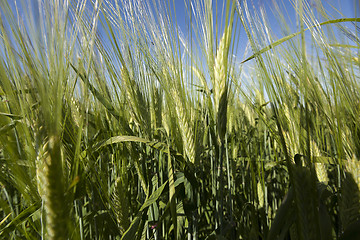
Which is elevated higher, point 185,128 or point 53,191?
point 185,128

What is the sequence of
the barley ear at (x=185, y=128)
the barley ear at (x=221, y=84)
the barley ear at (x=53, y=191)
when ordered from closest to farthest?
the barley ear at (x=53, y=191) → the barley ear at (x=221, y=84) → the barley ear at (x=185, y=128)

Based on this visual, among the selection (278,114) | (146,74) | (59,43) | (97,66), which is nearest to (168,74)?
(146,74)

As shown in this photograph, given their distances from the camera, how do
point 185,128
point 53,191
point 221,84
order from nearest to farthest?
point 53,191 < point 221,84 < point 185,128

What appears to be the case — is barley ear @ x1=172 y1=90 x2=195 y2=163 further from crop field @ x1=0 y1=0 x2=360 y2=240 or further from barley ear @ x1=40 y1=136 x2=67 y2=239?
barley ear @ x1=40 y1=136 x2=67 y2=239

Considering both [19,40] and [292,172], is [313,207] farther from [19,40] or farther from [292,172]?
[19,40]

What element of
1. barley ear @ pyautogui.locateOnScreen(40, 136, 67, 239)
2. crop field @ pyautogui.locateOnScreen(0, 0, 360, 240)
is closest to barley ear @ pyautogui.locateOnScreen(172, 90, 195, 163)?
crop field @ pyautogui.locateOnScreen(0, 0, 360, 240)

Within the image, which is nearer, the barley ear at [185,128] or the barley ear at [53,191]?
the barley ear at [53,191]

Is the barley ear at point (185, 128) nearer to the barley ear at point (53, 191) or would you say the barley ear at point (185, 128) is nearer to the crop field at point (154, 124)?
the crop field at point (154, 124)

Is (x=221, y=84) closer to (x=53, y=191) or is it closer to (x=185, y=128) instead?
(x=185, y=128)

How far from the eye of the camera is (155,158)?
1505 millimetres

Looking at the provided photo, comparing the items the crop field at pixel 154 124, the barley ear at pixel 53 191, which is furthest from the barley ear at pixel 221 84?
the barley ear at pixel 53 191

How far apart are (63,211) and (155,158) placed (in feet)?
3.23

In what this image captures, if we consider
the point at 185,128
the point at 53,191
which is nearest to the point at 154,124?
the point at 185,128

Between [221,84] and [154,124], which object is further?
[154,124]
